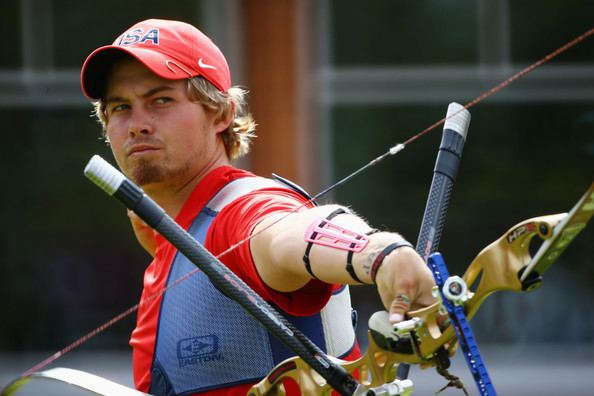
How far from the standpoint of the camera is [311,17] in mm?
5629

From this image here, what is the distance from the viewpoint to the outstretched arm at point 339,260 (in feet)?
5.20

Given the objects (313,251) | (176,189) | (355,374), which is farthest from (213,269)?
(176,189)

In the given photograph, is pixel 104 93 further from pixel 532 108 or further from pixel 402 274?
pixel 532 108

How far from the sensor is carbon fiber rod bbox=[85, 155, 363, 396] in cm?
171

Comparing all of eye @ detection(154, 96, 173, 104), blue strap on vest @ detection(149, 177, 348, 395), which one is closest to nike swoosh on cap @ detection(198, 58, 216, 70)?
eye @ detection(154, 96, 173, 104)

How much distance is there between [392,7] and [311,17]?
0.45m

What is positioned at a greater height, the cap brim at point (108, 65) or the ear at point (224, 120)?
the cap brim at point (108, 65)

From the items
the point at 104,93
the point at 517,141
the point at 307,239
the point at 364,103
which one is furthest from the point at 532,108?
the point at 307,239

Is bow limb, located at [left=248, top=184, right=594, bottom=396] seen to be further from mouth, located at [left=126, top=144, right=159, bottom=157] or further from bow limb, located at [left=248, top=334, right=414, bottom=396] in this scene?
mouth, located at [left=126, top=144, right=159, bottom=157]

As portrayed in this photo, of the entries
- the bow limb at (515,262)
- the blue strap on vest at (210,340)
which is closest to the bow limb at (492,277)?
the bow limb at (515,262)

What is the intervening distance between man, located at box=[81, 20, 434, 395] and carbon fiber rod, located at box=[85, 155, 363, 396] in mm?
88

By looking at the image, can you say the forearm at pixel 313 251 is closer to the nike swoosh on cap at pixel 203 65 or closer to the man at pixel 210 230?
the man at pixel 210 230

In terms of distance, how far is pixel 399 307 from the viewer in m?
1.59

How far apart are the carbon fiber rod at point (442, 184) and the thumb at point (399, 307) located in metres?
0.46
